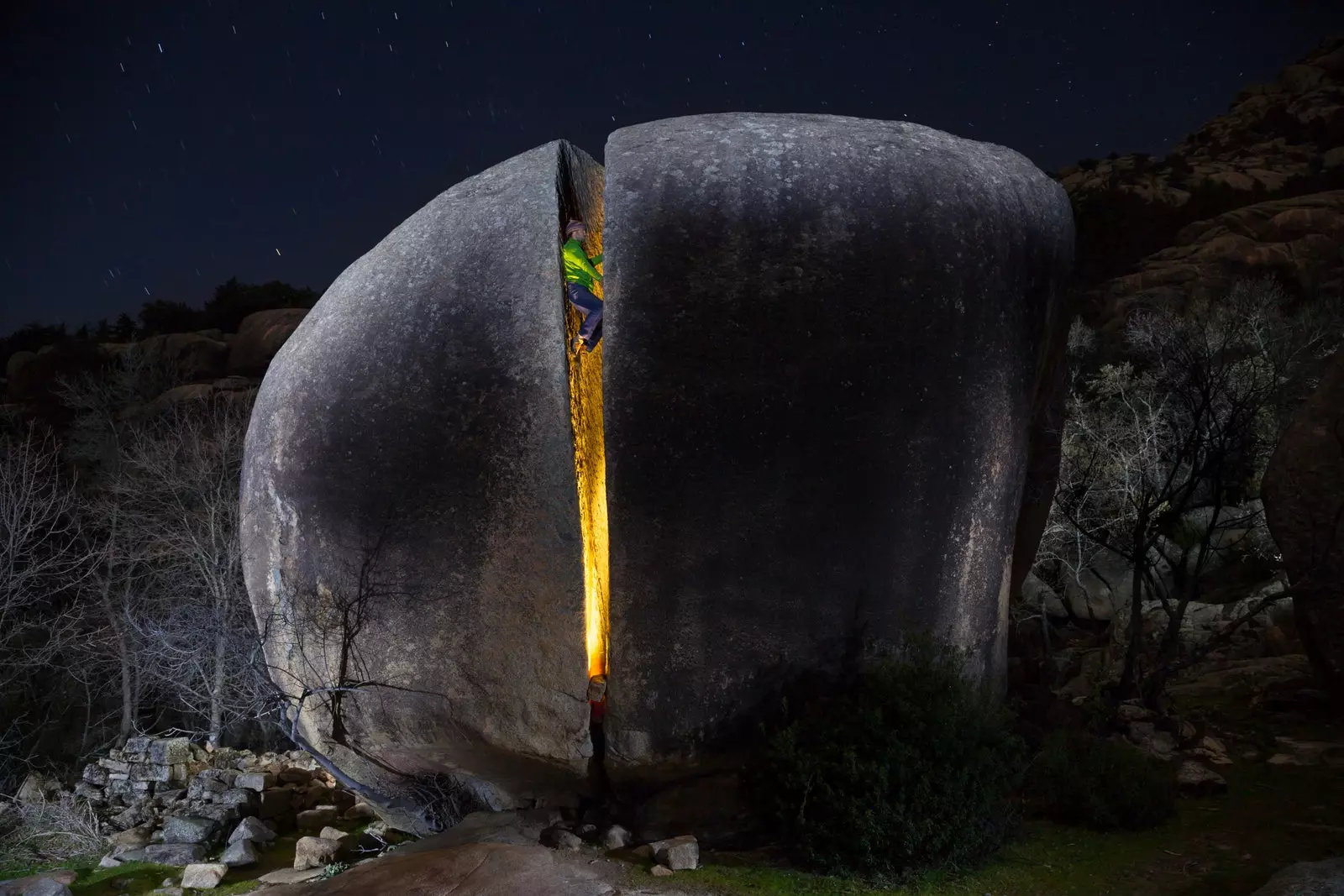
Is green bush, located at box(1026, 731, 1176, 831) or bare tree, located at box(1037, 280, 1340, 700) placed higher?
bare tree, located at box(1037, 280, 1340, 700)

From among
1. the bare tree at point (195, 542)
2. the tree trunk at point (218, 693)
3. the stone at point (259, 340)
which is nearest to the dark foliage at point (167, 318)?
the stone at point (259, 340)

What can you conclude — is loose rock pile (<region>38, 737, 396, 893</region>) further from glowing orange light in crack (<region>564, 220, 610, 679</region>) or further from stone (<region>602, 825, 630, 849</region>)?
glowing orange light in crack (<region>564, 220, 610, 679</region>)

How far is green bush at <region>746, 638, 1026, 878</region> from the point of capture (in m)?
5.75

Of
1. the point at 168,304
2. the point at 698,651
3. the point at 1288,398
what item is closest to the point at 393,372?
the point at 698,651

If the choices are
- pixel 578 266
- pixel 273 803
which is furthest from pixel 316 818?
pixel 578 266

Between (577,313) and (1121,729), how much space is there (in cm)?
601

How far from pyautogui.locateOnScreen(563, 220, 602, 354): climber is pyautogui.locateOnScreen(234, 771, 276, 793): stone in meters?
7.64

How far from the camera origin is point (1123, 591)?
18062 mm

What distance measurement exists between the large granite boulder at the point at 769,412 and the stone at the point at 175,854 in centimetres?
580

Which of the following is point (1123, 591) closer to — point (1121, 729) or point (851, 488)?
point (1121, 729)

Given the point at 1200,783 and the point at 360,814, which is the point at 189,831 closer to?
the point at 360,814

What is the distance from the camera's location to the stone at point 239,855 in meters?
8.54

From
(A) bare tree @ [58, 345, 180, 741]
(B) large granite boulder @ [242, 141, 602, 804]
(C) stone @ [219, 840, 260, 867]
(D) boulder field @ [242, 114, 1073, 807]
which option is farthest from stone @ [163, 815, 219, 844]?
(D) boulder field @ [242, 114, 1073, 807]

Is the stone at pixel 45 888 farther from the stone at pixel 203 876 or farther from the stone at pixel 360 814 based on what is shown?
the stone at pixel 360 814
